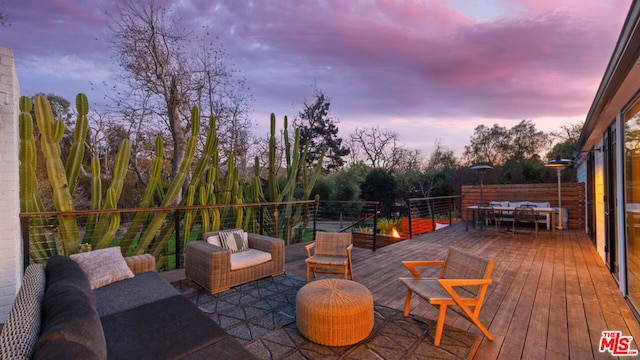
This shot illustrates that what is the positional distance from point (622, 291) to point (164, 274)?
18.3 feet

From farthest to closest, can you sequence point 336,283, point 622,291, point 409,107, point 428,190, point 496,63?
point 428,190, point 409,107, point 496,63, point 622,291, point 336,283

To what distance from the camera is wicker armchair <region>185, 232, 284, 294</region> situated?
3107mm

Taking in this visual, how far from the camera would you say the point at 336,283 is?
8.51 ft

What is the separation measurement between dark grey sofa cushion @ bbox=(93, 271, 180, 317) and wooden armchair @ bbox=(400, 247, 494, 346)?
6.93ft

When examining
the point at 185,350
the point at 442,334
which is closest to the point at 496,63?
the point at 442,334

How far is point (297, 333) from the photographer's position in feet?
7.70

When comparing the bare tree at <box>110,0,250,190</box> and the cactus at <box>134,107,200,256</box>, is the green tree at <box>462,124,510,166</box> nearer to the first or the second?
the bare tree at <box>110,0,250,190</box>

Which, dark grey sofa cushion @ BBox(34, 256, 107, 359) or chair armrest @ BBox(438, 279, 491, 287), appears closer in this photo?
dark grey sofa cushion @ BBox(34, 256, 107, 359)

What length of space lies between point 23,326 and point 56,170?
305 centimetres

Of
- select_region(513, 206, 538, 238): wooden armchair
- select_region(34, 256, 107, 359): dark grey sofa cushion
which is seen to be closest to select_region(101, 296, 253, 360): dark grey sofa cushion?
select_region(34, 256, 107, 359): dark grey sofa cushion

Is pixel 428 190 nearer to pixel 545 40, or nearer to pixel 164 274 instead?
pixel 545 40

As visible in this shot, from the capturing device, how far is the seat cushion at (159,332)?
151 centimetres

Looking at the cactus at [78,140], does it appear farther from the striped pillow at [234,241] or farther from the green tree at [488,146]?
the green tree at [488,146]

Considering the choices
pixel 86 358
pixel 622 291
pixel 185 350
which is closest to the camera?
pixel 86 358
